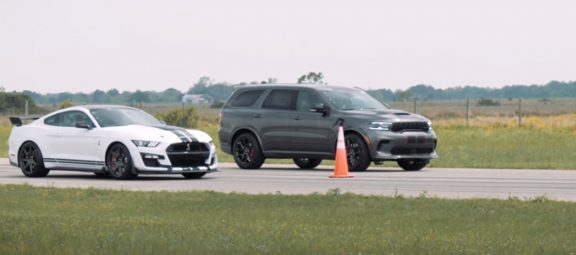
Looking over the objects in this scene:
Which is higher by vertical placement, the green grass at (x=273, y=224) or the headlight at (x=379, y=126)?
the headlight at (x=379, y=126)

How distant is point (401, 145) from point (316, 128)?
174cm

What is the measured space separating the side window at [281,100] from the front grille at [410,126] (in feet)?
7.35

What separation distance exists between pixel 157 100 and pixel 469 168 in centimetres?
12758

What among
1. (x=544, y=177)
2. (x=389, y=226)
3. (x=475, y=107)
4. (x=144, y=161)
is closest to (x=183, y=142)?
(x=144, y=161)

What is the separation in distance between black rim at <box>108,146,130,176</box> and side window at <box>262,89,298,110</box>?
5.01 meters

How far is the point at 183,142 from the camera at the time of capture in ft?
77.8

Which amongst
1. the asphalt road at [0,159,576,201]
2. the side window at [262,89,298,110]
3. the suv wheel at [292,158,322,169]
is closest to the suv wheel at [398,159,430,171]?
the asphalt road at [0,159,576,201]

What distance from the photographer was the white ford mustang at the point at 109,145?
927 inches

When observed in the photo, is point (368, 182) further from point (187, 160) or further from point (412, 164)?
point (412, 164)

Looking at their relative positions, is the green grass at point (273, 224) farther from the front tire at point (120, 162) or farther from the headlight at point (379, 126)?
the headlight at point (379, 126)

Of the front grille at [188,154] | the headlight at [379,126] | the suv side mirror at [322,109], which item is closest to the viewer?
the front grille at [188,154]

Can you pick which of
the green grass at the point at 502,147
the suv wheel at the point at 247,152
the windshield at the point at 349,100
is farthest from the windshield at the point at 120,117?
Answer: the green grass at the point at 502,147

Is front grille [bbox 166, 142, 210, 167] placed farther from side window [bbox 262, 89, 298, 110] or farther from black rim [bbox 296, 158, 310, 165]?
black rim [bbox 296, 158, 310, 165]

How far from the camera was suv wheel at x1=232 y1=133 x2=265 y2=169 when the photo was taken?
2797 centimetres
